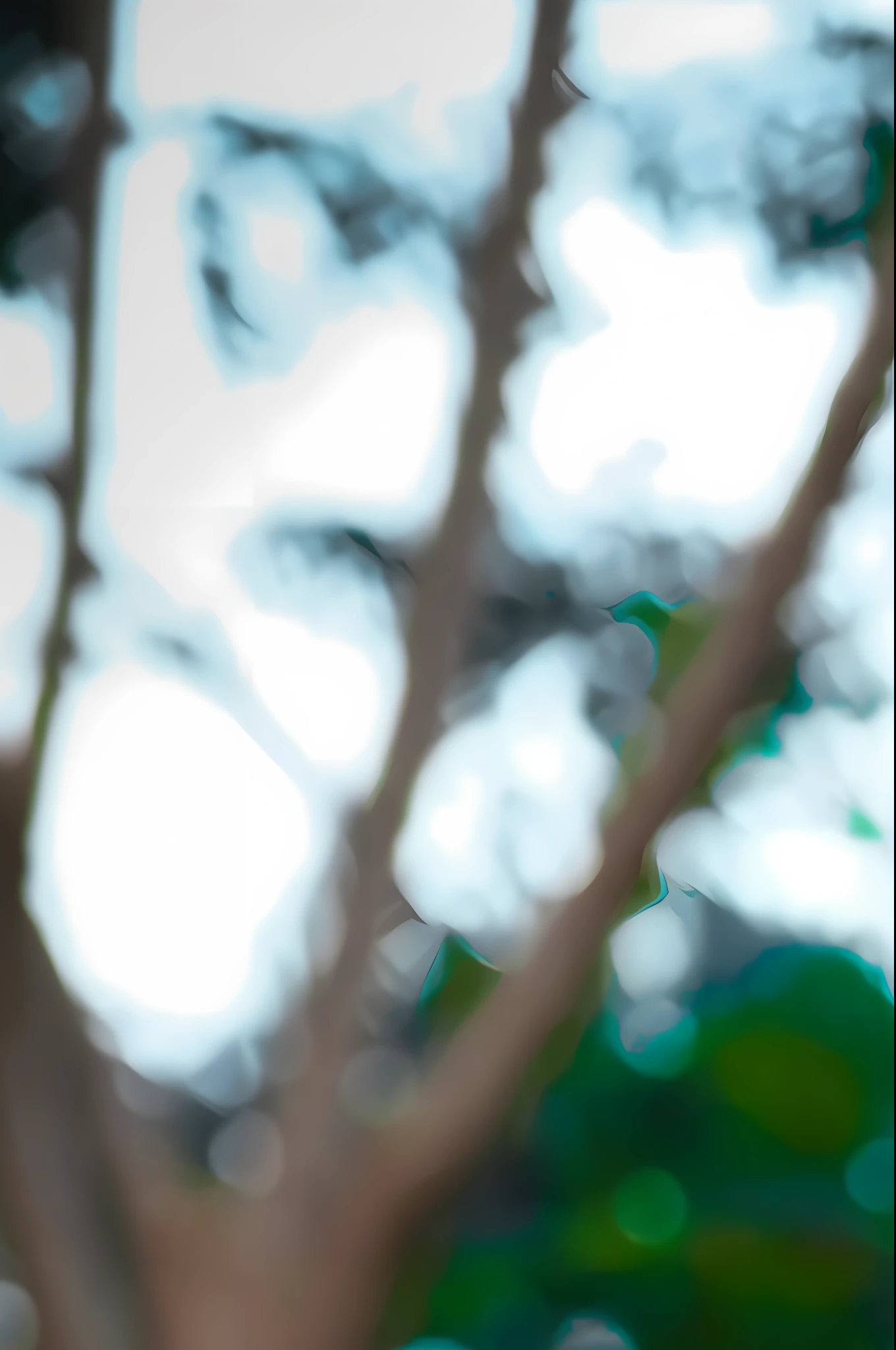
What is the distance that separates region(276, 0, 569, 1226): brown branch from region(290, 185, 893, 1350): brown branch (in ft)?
0.43

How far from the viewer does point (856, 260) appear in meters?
1.07

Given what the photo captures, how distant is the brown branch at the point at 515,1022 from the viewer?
2.89ft

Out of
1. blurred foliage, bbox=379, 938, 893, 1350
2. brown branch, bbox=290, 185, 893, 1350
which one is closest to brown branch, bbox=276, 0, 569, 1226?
brown branch, bbox=290, 185, 893, 1350

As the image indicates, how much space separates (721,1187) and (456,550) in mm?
1146

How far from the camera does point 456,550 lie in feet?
3.31

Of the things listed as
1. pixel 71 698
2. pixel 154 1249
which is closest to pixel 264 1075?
pixel 154 1249

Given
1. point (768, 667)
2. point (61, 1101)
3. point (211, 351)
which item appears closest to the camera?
point (61, 1101)

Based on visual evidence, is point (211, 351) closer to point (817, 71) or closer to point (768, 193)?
point (768, 193)

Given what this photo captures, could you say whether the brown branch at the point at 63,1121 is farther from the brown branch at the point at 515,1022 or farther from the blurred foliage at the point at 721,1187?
the blurred foliage at the point at 721,1187

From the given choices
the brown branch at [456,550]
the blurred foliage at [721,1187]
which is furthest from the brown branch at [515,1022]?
the blurred foliage at [721,1187]

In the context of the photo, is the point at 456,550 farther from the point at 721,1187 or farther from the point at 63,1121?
the point at 721,1187

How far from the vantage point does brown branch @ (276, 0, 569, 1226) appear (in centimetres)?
97

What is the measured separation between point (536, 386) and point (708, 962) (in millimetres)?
913

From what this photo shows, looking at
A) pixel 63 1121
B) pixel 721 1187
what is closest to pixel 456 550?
pixel 63 1121
